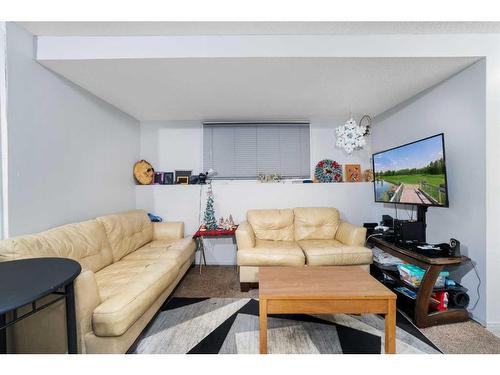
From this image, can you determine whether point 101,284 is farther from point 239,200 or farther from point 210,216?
point 239,200

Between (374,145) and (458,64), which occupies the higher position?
(458,64)

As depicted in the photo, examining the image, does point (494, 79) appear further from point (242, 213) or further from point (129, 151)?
point (129, 151)

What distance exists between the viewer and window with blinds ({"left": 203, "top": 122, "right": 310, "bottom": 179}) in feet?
11.3

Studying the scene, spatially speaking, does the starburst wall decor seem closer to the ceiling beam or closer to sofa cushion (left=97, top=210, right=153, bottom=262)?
the ceiling beam

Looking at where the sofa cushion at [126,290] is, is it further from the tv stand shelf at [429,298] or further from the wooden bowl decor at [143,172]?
the tv stand shelf at [429,298]

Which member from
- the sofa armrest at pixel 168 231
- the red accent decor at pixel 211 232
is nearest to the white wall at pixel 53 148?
the sofa armrest at pixel 168 231

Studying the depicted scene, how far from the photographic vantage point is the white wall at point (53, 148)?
1612mm

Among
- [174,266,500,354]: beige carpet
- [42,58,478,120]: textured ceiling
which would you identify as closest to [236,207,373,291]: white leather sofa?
[174,266,500,354]: beige carpet

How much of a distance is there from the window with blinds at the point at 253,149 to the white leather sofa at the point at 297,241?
0.74 m

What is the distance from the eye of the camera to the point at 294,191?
3.31 meters

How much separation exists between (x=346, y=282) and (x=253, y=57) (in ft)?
6.26

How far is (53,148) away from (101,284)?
4.22 feet

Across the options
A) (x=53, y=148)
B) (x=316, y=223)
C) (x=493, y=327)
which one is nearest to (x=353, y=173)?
(x=316, y=223)
